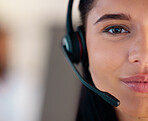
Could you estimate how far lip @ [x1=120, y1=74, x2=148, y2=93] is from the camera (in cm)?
75

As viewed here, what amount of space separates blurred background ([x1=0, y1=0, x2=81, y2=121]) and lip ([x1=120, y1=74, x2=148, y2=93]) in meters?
0.77

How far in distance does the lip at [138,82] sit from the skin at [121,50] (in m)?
0.01

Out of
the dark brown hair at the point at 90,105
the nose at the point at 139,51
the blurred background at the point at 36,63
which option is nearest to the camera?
the nose at the point at 139,51

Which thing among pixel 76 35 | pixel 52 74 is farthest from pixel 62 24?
pixel 76 35

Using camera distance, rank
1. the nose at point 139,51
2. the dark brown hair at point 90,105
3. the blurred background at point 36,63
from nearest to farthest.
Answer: the nose at point 139,51 → the dark brown hair at point 90,105 → the blurred background at point 36,63

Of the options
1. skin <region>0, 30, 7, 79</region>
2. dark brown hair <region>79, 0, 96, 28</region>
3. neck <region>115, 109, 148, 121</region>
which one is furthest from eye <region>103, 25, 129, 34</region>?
skin <region>0, 30, 7, 79</region>

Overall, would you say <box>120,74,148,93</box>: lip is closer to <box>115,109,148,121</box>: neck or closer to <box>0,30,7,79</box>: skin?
<box>115,109,148,121</box>: neck

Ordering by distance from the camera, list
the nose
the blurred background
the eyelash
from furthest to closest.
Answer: the blurred background < the eyelash < the nose

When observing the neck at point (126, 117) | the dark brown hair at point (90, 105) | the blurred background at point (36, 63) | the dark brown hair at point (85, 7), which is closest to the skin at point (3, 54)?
the blurred background at point (36, 63)

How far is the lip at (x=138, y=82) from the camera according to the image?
0.75m

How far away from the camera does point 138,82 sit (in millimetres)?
763

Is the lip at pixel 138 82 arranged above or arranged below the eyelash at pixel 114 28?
below

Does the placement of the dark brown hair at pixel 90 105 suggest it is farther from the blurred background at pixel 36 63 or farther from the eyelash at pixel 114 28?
the blurred background at pixel 36 63

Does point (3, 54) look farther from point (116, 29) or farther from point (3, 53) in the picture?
point (116, 29)
